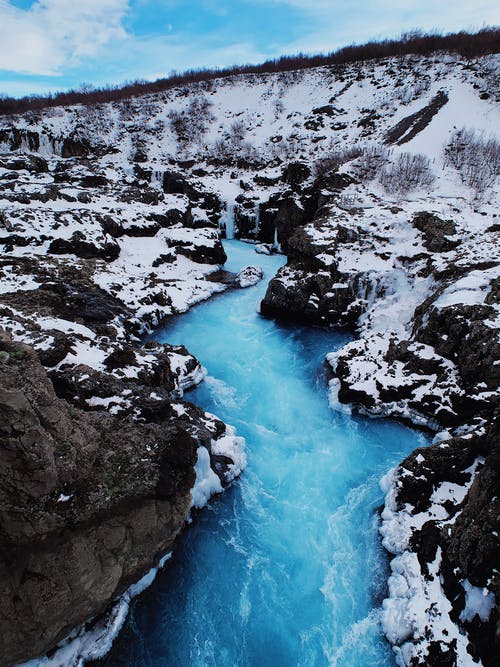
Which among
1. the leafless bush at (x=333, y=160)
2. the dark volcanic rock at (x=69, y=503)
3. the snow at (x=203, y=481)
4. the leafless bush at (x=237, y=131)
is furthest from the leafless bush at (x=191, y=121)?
the dark volcanic rock at (x=69, y=503)

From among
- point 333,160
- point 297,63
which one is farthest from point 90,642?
point 297,63

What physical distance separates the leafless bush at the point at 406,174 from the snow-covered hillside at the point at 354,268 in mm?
139

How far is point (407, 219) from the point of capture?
760 inches

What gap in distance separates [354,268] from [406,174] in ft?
42.7

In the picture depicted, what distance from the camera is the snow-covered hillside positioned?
25.0 feet

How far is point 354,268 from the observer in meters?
17.7

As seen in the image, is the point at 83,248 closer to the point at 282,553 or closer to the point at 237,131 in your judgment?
the point at 282,553

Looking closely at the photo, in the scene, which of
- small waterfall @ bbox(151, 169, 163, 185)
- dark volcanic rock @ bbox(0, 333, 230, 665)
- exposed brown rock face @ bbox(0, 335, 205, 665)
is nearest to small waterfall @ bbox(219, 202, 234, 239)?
small waterfall @ bbox(151, 169, 163, 185)

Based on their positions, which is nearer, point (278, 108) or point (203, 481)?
point (203, 481)

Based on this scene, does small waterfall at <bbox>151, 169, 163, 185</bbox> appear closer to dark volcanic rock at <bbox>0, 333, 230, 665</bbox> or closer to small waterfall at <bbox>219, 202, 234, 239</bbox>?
small waterfall at <bbox>219, 202, 234, 239</bbox>

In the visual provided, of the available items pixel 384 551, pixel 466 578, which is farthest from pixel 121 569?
pixel 466 578

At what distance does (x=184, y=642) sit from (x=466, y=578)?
4.88 meters

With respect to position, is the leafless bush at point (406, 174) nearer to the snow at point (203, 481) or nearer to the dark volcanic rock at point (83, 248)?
the dark volcanic rock at point (83, 248)

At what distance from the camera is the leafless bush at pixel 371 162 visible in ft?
88.2
